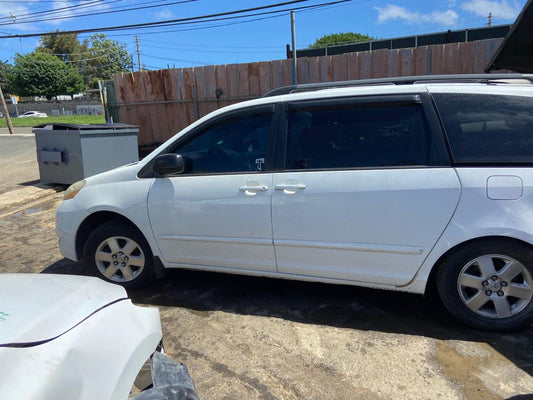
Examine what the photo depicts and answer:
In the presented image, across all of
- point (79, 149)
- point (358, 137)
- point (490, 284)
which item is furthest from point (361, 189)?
point (79, 149)

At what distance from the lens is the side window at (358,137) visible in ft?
9.91

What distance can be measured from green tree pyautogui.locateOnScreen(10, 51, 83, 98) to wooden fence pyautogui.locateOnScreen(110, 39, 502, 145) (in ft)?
251

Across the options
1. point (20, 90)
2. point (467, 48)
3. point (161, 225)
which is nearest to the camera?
point (161, 225)

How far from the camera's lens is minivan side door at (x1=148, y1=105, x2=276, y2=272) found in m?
3.31

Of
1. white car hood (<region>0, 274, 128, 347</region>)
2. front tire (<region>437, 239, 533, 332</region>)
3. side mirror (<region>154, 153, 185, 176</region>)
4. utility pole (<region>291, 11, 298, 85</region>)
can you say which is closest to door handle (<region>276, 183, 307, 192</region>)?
side mirror (<region>154, 153, 185, 176</region>)

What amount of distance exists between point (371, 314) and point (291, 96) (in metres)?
1.91

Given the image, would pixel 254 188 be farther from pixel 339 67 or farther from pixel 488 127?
pixel 339 67

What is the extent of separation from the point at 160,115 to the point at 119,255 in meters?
7.04

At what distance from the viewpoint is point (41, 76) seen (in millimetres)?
75688

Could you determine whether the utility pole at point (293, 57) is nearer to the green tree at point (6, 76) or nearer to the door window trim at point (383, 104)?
the door window trim at point (383, 104)

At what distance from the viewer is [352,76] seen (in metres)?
8.60

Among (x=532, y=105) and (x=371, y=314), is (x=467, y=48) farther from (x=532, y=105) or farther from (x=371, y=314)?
(x=371, y=314)

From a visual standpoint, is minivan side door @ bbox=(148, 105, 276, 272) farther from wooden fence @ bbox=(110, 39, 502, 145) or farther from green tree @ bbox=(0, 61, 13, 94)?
green tree @ bbox=(0, 61, 13, 94)

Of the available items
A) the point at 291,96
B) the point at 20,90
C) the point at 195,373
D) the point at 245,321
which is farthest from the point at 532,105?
the point at 20,90
